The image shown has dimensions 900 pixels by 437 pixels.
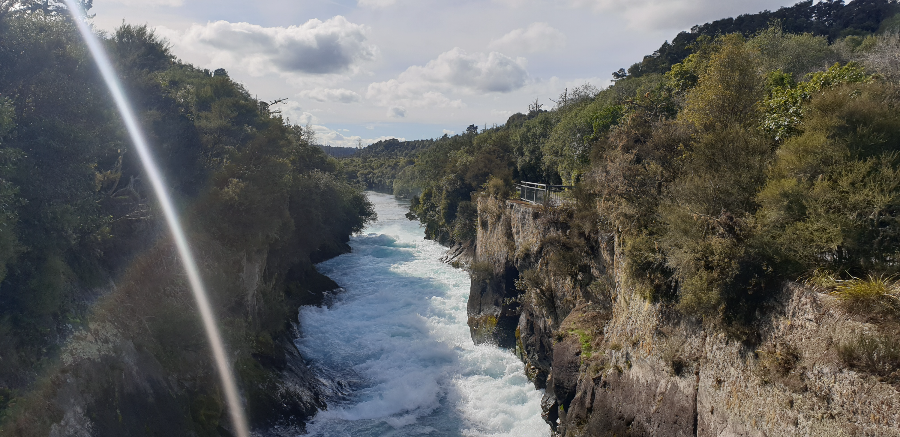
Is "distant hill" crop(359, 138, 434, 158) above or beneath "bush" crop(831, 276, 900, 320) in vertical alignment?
above

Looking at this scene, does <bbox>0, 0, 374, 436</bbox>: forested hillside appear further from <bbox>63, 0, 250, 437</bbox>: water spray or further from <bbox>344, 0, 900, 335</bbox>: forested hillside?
<bbox>344, 0, 900, 335</bbox>: forested hillside

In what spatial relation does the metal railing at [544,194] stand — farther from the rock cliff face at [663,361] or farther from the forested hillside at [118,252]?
the forested hillside at [118,252]

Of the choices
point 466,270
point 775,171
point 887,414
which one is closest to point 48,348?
point 887,414

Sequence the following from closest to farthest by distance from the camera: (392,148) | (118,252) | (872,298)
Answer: (872,298)
(118,252)
(392,148)

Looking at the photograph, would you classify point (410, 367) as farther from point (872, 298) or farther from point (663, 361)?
point (872, 298)

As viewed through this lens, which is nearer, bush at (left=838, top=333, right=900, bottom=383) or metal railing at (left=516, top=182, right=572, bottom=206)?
bush at (left=838, top=333, right=900, bottom=383)

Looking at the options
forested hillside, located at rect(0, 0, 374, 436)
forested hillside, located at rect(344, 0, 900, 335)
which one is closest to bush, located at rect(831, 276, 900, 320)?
forested hillside, located at rect(344, 0, 900, 335)

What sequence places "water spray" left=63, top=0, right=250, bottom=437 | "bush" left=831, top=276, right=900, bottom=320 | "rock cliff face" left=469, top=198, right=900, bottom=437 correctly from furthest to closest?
"water spray" left=63, top=0, right=250, bottom=437 → "rock cliff face" left=469, top=198, right=900, bottom=437 → "bush" left=831, top=276, right=900, bottom=320

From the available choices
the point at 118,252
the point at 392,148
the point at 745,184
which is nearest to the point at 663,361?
the point at 745,184
